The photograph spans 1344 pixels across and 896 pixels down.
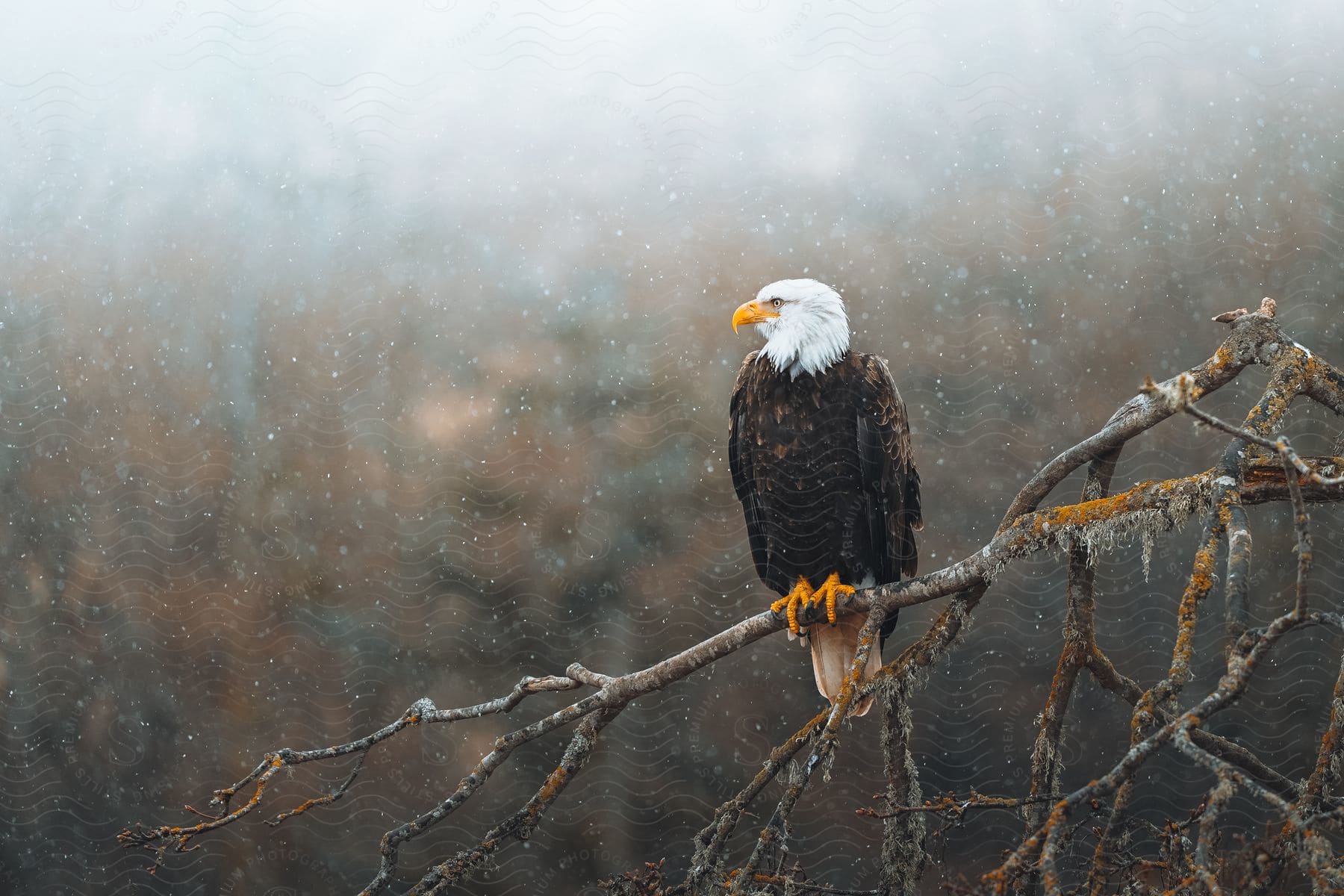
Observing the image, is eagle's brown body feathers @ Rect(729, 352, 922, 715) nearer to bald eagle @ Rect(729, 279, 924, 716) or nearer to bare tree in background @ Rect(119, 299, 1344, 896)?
bald eagle @ Rect(729, 279, 924, 716)

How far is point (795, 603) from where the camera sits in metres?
3.41

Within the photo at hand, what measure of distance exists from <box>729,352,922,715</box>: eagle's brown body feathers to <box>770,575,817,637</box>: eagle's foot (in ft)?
0.32

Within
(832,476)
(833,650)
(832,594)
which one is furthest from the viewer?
(833,650)

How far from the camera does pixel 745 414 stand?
3.59 metres

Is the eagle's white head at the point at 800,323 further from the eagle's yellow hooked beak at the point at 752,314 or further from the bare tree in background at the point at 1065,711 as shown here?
the bare tree in background at the point at 1065,711

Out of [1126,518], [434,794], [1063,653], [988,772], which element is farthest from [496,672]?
[1126,518]

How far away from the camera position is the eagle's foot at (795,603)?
3312 mm

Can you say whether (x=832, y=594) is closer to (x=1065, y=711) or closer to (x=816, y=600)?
(x=816, y=600)

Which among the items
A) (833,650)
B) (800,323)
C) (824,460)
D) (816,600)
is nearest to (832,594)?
(816,600)

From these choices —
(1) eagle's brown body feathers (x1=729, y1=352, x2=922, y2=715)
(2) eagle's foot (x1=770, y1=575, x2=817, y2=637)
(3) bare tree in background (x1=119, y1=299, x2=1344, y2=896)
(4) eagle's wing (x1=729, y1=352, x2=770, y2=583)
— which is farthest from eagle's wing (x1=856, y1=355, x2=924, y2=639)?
(3) bare tree in background (x1=119, y1=299, x2=1344, y2=896)

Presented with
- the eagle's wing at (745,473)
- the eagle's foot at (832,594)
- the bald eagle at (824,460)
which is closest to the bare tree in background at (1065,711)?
the eagle's foot at (832,594)

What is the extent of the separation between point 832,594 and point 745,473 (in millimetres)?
551

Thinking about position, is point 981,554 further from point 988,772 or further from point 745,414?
point 988,772

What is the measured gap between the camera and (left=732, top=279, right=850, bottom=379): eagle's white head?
136 inches
